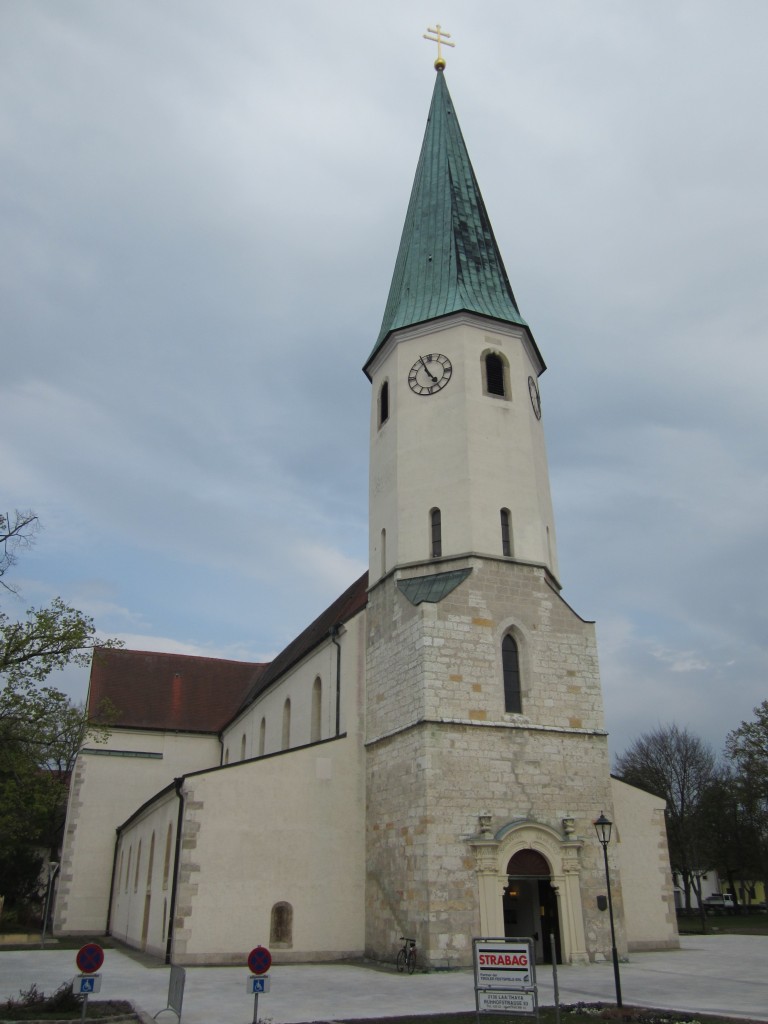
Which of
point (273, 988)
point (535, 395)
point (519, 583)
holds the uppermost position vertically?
point (535, 395)

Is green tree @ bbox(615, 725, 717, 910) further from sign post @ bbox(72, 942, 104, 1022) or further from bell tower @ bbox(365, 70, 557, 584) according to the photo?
sign post @ bbox(72, 942, 104, 1022)

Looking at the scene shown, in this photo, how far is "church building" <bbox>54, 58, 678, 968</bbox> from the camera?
67.3ft

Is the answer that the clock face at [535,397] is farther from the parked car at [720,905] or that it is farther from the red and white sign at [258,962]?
the parked car at [720,905]

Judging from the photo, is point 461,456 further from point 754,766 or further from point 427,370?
point 754,766

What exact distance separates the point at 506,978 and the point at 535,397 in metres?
19.5

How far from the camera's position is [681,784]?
53.7 m

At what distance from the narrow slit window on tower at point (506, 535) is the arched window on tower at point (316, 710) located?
8.06 meters

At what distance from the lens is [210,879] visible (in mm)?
21578

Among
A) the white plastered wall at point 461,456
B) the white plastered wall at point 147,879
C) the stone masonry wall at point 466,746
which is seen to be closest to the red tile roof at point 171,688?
the white plastered wall at point 147,879

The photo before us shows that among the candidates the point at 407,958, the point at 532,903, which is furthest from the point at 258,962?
the point at 532,903

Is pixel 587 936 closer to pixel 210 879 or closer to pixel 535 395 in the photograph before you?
pixel 210 879

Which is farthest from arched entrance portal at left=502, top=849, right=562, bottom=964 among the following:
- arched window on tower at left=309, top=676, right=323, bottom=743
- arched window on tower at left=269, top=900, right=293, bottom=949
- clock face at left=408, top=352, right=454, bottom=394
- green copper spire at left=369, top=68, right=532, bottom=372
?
green copper spire at left=369, top=68, right=532, bottom=372

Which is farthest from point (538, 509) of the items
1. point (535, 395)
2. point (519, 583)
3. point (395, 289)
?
point (395, 289)

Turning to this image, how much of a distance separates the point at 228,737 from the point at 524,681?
2285 cm
